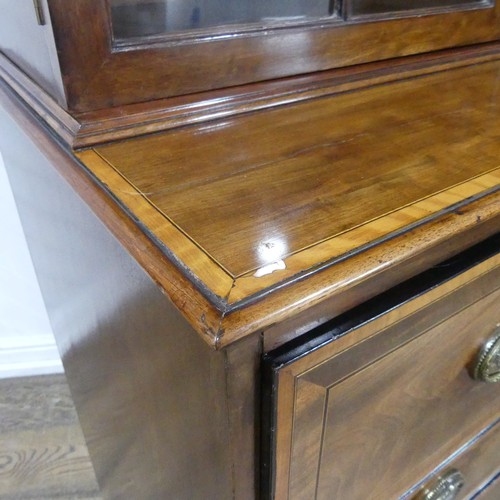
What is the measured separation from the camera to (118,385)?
1.95ft

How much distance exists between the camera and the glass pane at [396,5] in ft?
2.13

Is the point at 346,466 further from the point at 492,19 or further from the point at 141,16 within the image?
the point at 492,19

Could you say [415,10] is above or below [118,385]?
above

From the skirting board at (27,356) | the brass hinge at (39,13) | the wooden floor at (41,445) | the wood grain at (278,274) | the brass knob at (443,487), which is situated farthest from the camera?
the skirting board at (27,356)

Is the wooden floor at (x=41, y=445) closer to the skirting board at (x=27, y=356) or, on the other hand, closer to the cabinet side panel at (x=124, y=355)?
the skirting board at (x=27, y=356)

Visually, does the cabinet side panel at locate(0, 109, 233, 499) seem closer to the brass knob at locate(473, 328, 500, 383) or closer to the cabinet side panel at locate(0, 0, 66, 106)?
the cabinet side panel at locate(0, 0, 66, 106)

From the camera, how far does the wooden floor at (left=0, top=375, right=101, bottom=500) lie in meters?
1.10

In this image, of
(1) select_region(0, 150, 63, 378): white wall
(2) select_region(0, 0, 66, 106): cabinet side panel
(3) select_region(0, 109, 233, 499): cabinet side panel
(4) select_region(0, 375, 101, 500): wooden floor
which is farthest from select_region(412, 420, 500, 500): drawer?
(1) select_region(0, 150, 63, 378): white wall

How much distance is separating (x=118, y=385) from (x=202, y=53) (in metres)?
0.36

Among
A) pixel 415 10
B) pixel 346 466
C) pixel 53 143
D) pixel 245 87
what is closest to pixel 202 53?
pixel 245 87

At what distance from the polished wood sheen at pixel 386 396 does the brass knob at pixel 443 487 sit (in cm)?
4

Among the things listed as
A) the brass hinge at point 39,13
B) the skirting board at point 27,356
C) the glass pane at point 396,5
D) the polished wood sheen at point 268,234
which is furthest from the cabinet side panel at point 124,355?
the skirting board at point 27,356

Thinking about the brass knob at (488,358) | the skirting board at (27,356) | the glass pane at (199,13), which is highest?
the glass pane at (199,13)

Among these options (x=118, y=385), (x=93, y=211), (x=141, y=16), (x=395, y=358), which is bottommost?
(x=118, y=385)
